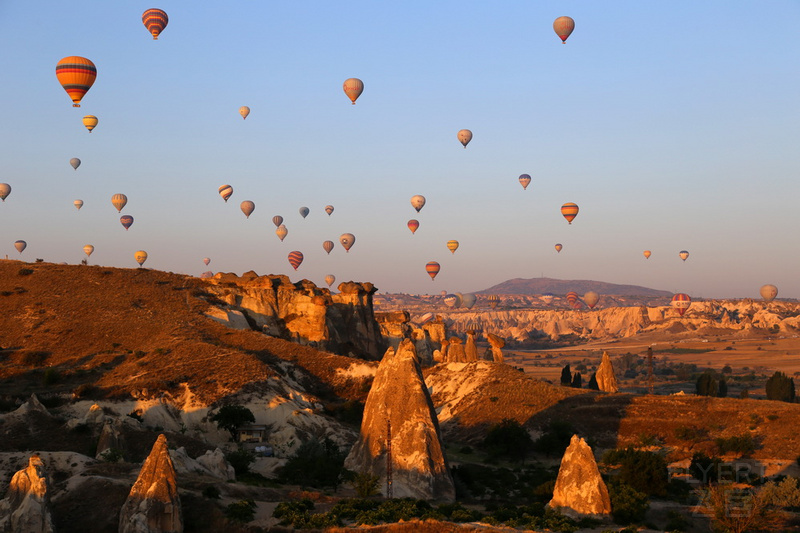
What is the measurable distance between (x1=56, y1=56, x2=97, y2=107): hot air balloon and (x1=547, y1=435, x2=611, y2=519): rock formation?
56887 mm

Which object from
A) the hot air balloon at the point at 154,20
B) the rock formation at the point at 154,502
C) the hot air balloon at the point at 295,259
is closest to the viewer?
the rock formation at the point at 154,502

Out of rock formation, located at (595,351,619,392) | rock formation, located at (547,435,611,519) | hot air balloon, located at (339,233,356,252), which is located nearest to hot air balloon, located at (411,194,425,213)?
hot air balloon, located at (339,233,356,252)

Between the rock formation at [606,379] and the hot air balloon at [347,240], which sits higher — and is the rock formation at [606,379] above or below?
below

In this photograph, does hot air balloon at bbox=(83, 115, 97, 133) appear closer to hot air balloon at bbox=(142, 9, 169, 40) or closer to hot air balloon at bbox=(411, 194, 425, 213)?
hot air balloon at bbox=(142, 9, 169, 40)

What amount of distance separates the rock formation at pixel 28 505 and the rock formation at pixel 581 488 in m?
20.6

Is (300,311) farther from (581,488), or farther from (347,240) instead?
(581,488)

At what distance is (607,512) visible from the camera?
121 ft

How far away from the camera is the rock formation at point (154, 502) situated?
3059cm

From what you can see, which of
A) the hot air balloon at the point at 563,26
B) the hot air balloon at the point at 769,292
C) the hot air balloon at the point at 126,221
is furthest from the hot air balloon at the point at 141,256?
the hot air balloon at the point at 769,292

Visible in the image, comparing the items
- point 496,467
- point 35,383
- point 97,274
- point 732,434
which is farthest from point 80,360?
point 732,434

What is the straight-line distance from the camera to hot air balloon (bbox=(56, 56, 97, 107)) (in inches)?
2940

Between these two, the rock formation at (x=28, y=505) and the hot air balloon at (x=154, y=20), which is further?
the hot air balloon at (x=154, y=20)

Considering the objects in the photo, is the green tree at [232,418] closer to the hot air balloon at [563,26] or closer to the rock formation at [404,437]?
the rock formation at [404,437]

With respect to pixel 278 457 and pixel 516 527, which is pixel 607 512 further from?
pixel 278 457
